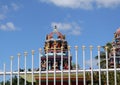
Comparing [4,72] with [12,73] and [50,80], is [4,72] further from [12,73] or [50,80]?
[50,80]

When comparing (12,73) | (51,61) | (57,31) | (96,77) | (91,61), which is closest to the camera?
(91,61)

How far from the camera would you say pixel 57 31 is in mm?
25375

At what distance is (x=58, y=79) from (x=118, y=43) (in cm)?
1484

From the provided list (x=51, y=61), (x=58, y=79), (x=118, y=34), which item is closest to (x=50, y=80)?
(x=58, y=79)

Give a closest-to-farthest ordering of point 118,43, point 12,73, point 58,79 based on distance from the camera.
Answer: point 12,73, point 58,79, point 118,43

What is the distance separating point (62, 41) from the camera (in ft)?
81.8

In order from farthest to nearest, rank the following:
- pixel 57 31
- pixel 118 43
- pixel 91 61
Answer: pixel 118 43 < pixel 57 31 < pixel 91 61

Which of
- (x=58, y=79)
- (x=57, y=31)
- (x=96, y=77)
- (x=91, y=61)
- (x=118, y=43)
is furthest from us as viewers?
(x=118, y=43)

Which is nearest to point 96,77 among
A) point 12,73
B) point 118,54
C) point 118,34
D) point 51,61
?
point 51,61

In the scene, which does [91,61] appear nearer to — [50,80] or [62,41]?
[50,80]

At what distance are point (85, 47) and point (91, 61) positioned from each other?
1.31 ft

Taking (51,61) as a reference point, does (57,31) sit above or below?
above

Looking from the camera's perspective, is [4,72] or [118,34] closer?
[4,72]

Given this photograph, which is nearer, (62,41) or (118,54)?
(62,41)
